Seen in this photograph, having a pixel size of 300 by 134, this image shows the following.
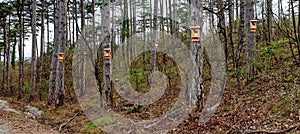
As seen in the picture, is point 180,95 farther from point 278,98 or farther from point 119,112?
point 278,98

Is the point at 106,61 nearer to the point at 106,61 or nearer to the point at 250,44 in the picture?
the point at 106,61

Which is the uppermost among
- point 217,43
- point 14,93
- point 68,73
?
point 217,43

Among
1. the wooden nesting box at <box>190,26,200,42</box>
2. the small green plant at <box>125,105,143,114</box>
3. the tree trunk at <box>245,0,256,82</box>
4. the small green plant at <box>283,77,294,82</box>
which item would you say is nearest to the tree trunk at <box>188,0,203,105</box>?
the wooden nesting box at <box>190,26,200,42</box>

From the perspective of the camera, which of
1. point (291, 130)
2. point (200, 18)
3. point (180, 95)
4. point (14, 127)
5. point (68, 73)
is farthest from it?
point (68, 73)

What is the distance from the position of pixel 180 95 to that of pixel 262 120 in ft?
13.0

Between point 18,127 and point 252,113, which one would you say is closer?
point 252,113

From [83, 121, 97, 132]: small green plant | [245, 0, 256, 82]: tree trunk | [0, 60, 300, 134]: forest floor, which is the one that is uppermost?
[245, 0, 256, 82]: tree trunk

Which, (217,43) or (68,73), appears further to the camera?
(68,73)

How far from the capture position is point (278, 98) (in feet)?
17.9

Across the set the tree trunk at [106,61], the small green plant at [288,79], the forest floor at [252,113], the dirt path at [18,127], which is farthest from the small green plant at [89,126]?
the small green plant at [288,79]

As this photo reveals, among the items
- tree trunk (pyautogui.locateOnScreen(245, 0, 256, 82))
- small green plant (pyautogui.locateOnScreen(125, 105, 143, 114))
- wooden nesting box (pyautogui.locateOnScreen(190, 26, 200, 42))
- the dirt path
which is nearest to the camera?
wooden nesting box (pyautogui.locateOnScreen(190, 26, 200, 42))

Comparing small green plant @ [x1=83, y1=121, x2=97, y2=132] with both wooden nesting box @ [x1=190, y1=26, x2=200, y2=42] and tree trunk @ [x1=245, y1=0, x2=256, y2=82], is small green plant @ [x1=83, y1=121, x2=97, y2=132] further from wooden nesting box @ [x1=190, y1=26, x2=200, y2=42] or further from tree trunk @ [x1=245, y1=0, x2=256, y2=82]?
tree trunk @ [x1=245, y1=0, x2=256, y2=82]

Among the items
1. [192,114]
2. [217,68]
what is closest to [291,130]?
[192,114]

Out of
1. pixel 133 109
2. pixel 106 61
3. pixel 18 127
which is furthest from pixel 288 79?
pixel 18 127
